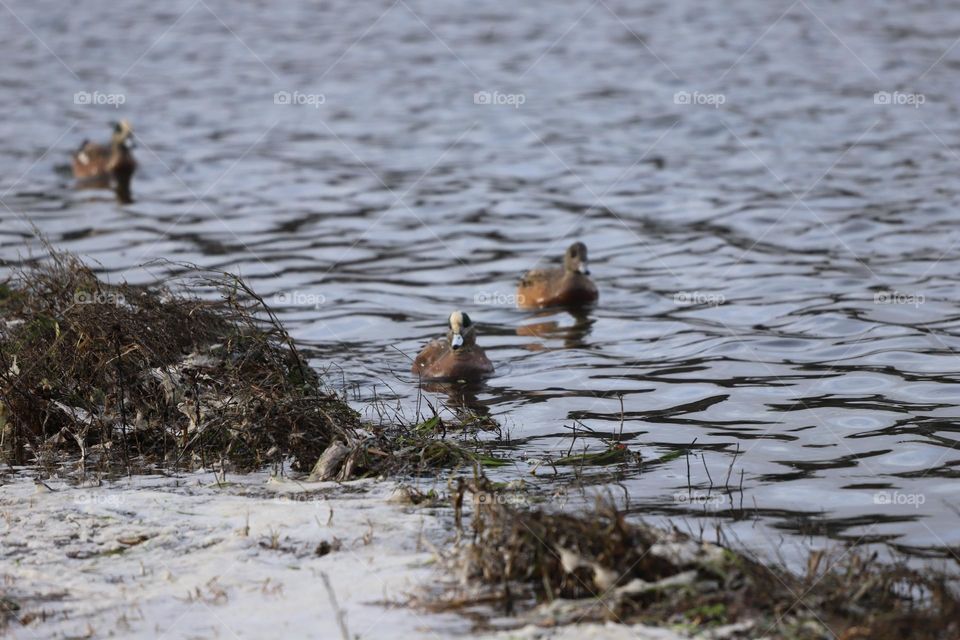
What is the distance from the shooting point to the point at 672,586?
541 centimetres

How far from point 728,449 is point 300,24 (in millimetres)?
24155

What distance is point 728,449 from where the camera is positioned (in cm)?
834

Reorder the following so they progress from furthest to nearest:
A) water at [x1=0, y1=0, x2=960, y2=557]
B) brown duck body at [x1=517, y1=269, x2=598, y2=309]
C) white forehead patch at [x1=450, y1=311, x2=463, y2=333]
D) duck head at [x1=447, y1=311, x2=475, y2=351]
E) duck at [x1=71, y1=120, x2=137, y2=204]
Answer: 1. duck at [x1=71, y1=120, x2=137, y2=204]
2. brown duck body at [x1=517, y1=269, x2=598, y2=309]
3. white forehead patch at [x1=450, y1=311, x2=463, y2=333]
4. duck head at [x1=447, y1=311, x2=475, y2=351]
5. water at [x1=0, y1=0, x2=960, y2=557]

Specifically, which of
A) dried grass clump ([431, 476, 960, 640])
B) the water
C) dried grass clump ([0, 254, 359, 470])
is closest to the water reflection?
the water

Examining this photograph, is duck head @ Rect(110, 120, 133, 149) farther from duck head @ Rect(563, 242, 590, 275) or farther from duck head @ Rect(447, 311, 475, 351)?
duck head @ Rect(447, 311, 475, 351)

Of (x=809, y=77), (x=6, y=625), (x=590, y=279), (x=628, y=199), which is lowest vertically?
(x=6, y=625)

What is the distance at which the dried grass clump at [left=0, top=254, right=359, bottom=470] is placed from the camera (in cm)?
792

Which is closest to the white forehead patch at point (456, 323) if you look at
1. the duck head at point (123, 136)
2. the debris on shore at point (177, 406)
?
the debris on shore at point (177, 406)

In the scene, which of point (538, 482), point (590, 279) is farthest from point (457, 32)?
point (538, 482)

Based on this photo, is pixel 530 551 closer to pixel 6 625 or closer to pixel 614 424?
pixel 6 625

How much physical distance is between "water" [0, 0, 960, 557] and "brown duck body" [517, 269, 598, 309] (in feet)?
1.01

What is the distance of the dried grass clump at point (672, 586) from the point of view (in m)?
5.17

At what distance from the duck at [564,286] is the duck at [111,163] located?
27.3 ft

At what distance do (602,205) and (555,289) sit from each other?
4.06 m
